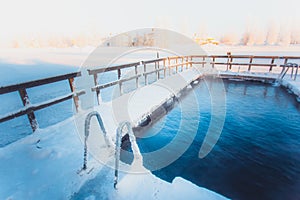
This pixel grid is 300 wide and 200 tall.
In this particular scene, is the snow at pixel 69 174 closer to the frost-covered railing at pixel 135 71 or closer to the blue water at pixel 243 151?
the blue water at pixel 243 151

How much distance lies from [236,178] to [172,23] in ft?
145

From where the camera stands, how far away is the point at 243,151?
2.90 m

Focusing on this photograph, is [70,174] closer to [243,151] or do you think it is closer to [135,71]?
[243,151]

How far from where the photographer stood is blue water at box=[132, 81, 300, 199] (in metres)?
2.23

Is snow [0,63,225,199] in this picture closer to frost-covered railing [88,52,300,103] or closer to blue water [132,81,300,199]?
blue water [132,81,300,199]

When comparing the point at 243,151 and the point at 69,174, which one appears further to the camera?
the point at 243,151

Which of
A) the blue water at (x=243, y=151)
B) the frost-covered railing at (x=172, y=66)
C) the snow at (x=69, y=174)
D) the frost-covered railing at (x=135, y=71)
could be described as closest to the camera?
the snow at (x=69, y=174)

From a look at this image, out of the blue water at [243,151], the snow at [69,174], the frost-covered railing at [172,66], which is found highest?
the frost-covered railing at [172,66]

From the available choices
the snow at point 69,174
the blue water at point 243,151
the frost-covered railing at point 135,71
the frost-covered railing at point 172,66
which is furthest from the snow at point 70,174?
the frost-covered railing at point 172,66

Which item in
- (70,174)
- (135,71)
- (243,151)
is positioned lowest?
(243,151)

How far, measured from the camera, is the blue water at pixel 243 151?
2.23 m

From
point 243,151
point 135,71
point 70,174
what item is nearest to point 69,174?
point 70,174

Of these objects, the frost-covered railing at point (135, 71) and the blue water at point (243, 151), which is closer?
the blue water at point (243, 151)

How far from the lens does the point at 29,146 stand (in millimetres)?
2496
